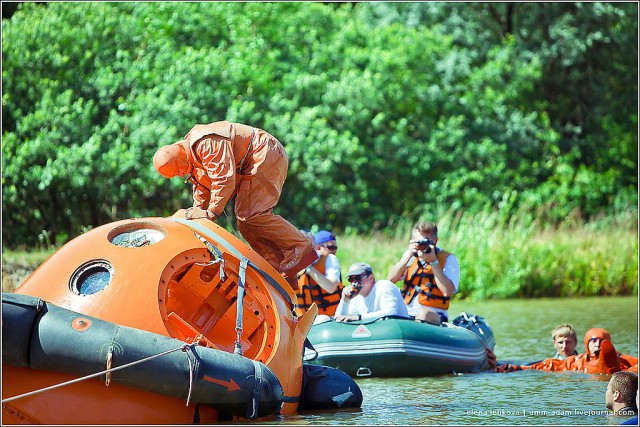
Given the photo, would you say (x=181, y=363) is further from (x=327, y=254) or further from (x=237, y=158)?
(x=327, y=254)

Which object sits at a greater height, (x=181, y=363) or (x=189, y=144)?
(x=189, y=144)

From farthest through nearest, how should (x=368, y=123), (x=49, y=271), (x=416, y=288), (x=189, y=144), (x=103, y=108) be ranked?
1. (x=368, y=123)
2. (x=103, y=108)
3. (x=416, y=288)
4. (x=189, y=144)
5. (x=49, y=271)

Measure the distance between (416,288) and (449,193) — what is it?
12753 mm

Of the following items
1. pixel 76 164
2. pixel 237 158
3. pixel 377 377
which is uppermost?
pixel 76 164

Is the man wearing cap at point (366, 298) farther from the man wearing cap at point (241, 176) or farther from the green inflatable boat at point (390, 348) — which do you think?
the man wearing cap at point (241, 176)

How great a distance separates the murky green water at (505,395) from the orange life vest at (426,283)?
2.89ft

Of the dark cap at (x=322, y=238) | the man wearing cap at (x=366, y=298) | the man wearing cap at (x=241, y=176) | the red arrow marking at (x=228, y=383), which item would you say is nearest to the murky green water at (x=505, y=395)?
the red arrow marking at (x=228, y=383)

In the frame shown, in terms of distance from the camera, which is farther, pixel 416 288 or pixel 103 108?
pixel 103 108

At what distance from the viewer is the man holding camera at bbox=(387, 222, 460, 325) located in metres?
10.6

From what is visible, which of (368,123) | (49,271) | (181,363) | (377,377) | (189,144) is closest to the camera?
(181,363)

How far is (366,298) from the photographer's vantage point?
10.6m

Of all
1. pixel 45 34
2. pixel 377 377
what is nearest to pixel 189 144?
pixel 377 377

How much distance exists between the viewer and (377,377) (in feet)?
33.3

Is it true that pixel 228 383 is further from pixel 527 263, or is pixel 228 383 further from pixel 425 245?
pixel 527 263
